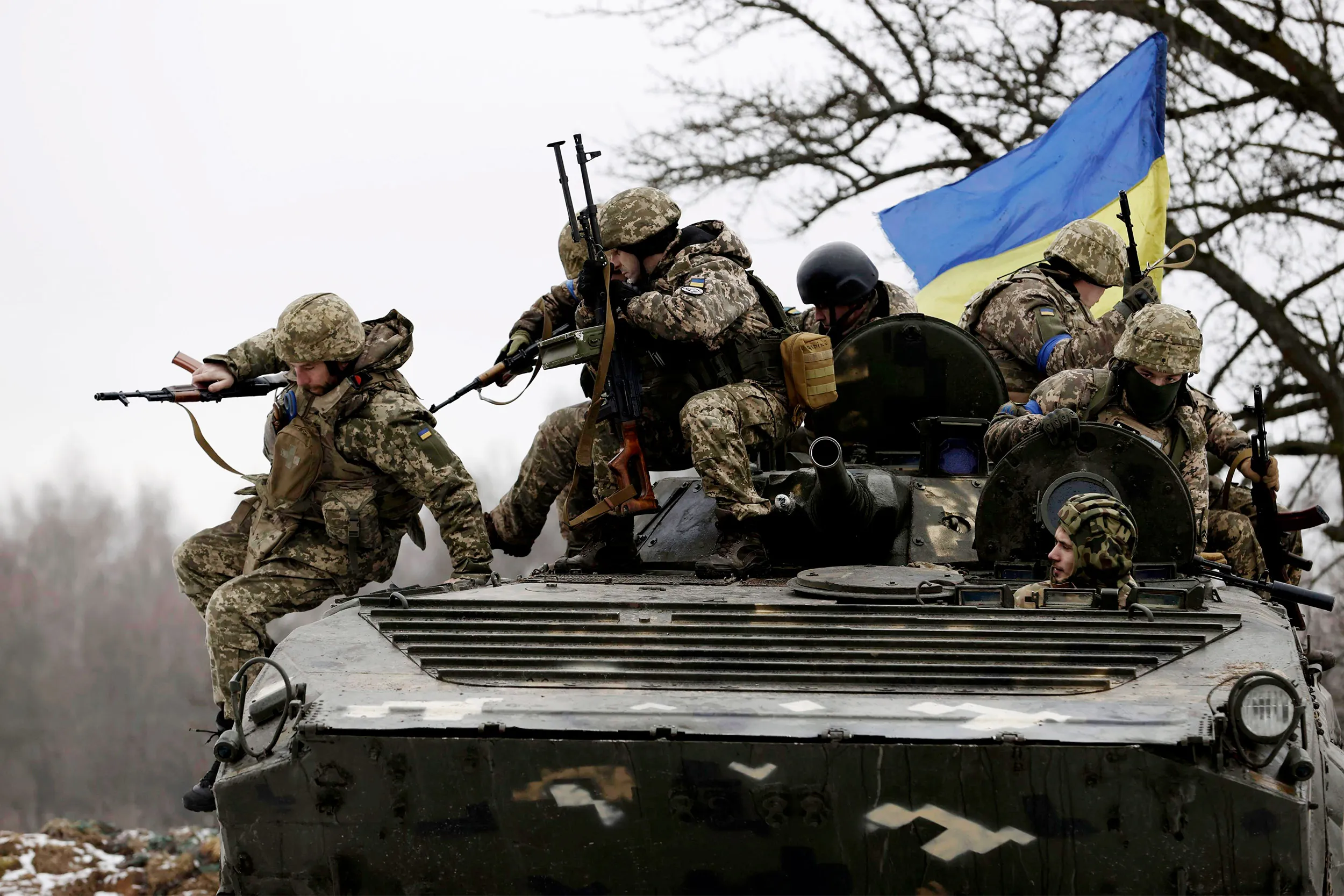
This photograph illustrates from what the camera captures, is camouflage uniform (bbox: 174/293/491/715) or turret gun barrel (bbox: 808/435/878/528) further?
camouflage uniform (bbox: 174/293/491/715)

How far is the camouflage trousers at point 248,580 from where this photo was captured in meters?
7.84

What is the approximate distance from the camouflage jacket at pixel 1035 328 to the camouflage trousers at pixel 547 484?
6.55 feet

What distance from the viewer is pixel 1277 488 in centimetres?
927

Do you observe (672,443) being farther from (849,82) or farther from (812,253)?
(849,82)

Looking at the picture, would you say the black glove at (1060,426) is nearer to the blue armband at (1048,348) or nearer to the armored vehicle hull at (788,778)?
the armored vehicle hull at (788,778)

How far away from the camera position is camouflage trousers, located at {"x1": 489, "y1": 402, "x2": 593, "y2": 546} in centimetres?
835

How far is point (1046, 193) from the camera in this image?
46.5 feet

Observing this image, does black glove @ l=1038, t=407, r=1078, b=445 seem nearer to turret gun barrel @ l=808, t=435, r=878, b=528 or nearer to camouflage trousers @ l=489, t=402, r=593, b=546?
turret gun barrel @ l=808, t=435, r=878, b=528

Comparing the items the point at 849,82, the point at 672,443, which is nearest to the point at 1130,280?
the point at 672,443

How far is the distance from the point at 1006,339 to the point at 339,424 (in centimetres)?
322

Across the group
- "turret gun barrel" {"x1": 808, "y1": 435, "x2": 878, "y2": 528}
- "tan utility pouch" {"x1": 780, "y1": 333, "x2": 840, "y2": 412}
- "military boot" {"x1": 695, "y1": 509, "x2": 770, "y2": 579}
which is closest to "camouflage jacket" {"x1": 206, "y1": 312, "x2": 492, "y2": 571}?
"military boot" {"x1": 695, "y1": 509, "x2": 770, "y2": 579}

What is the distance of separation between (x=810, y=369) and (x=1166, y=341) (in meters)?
1.43

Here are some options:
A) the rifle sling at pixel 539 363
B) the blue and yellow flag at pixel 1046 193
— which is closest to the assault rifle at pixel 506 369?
the rifle sling at pixel 539 363

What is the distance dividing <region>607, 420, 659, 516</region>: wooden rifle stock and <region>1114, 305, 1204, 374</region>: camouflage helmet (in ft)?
6.63
